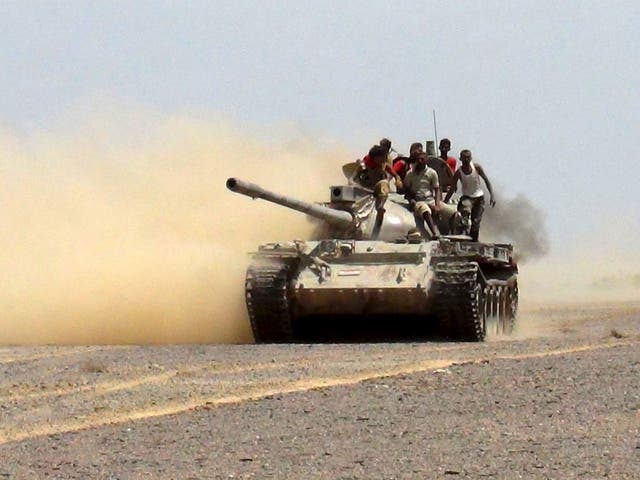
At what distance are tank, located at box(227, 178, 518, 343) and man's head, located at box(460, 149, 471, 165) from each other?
1.87 m

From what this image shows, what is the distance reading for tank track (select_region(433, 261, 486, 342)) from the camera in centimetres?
1988

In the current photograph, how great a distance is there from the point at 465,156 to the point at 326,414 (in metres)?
11.8

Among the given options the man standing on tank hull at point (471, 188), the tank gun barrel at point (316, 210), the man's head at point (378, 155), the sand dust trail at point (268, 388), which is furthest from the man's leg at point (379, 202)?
the sand dust trail at point (268, 388)

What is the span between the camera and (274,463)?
960 cm

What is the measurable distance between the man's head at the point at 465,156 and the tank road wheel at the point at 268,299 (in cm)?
379

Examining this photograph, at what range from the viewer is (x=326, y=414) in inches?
460

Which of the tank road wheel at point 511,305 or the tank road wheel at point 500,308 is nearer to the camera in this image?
the tank road wheel at point 500,308

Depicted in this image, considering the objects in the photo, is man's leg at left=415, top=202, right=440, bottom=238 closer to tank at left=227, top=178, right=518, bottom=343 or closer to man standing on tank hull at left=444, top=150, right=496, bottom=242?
tank at left=227, top=178, right=518, bottom=343

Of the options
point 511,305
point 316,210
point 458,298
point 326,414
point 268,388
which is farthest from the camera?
point 511,305

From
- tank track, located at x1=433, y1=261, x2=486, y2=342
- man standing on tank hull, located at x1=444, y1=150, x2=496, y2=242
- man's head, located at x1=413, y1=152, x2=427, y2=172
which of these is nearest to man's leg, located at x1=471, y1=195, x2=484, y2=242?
man standing on tank hull, located at x1=444, y1=150, x2=496, y2=242

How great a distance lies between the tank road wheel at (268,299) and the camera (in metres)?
20.2

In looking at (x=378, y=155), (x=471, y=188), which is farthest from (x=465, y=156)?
(x=378, y=155)

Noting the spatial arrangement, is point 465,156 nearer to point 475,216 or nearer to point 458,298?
point 475,216

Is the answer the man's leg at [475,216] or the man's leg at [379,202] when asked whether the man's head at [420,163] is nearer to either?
the man's leg at [379,202]
